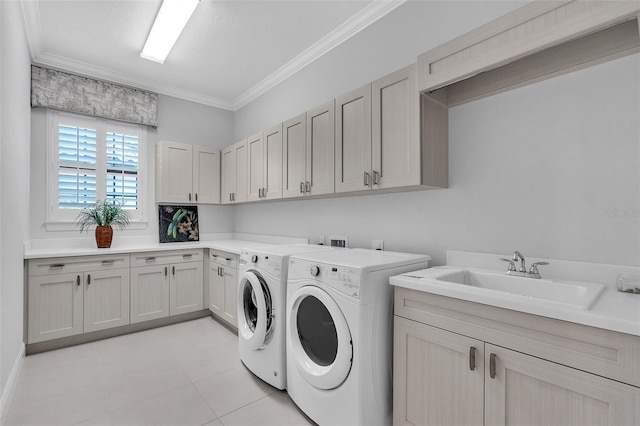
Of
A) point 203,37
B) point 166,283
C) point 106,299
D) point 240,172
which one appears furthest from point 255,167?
point 106,299

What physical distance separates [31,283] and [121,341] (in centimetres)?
93

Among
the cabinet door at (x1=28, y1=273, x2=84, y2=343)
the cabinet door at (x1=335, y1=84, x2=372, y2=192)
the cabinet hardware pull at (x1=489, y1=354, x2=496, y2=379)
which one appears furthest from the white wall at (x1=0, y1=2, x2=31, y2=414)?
the cabinet hardware pull at (x1=489, y1=354, x2=496, y2=379)

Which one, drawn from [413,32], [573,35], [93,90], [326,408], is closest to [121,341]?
[326,408]

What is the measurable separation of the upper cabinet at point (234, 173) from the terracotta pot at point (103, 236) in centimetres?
134

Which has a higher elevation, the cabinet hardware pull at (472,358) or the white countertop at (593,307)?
the white countertop at (593,307)

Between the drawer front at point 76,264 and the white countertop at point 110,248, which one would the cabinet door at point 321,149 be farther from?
the drawer front at point 76,264

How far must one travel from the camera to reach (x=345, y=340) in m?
1.58

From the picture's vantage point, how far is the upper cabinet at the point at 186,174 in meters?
3.74

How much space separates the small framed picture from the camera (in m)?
3.95

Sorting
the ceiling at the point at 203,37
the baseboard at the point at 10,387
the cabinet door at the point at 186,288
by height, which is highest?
the ceiling at the point at 203,37

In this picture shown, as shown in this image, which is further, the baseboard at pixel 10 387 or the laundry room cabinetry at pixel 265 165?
the laundry room cabinetry at pixel 265 165

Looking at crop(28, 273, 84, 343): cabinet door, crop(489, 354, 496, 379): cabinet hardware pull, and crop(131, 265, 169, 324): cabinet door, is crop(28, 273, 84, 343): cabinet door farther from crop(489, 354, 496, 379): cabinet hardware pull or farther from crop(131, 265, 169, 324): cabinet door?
crop(489, 354, 496, 379): cabinet hardware pull

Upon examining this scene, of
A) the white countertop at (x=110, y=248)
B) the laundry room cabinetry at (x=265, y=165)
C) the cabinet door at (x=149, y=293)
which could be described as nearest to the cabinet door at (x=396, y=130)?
the laundry room cabinetry at (x=265, y=165)

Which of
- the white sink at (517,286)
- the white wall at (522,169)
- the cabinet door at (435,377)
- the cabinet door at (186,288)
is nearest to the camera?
the white sink at (517,286)
